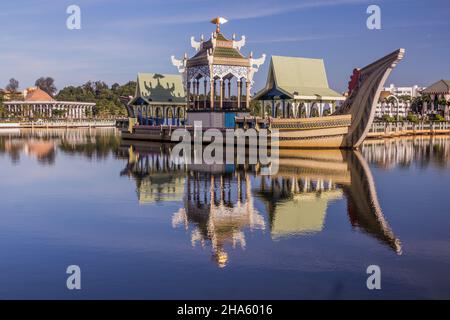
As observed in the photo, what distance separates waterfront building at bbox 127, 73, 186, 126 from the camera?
59.4m

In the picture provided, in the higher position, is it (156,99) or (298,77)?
(298,77)

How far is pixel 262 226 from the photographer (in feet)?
47.6

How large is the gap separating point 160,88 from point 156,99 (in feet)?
6.97

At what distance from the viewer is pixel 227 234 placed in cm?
1362

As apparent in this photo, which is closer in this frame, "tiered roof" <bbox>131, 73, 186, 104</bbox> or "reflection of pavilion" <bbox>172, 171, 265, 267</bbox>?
A: "reflection of pavilion" <bbox>172, 171, 265, 267</bbox>

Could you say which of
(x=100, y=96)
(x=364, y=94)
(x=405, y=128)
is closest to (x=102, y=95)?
(x=100, y=96)

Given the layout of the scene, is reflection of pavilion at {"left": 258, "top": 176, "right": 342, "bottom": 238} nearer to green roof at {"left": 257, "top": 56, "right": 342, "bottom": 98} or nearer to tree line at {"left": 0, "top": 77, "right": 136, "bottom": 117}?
green roof at {"left": 257, "top": 56, "right": 342, "bottom": 98}

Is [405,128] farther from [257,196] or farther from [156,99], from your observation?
[257,196]

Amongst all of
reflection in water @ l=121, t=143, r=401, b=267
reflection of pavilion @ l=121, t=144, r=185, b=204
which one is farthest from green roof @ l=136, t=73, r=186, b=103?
reflection in water @ l=121, t=143, r=401, b=267

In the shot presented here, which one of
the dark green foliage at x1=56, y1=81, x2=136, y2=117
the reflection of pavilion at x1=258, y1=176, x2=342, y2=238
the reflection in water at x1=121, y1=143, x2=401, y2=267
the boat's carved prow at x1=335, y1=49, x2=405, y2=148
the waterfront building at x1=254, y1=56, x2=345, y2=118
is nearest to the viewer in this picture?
the reflection in water at x1=121, y1=143, x2=401, y2=267

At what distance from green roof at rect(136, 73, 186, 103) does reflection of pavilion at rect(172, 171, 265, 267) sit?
121ft

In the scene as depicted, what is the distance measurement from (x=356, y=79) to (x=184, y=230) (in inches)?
1098

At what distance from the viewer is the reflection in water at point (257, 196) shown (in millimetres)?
13977

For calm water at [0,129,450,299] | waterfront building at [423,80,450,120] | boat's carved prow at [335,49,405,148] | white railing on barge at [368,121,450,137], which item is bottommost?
calm water at [0,129,450,299]
